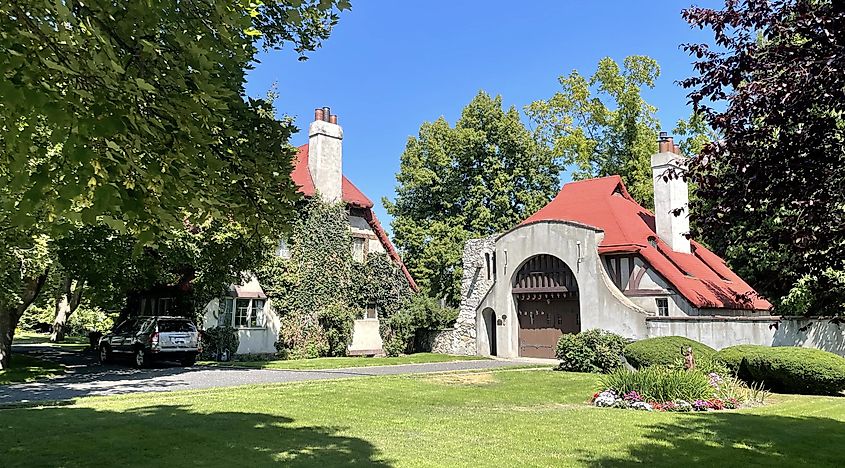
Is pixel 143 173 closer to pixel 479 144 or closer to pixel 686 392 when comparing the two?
pixel 686 392

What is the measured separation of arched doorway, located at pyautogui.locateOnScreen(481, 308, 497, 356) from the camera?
1225 inches

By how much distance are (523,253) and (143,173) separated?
83.0 ft

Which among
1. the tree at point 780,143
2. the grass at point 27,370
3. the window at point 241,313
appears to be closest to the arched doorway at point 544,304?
the window at point 241,313

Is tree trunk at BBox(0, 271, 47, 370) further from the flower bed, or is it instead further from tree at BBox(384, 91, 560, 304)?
tree at BBox(384, 91, 560, 304)

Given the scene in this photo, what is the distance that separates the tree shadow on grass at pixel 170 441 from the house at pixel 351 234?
16.3 m

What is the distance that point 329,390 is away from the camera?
1495 centimetres

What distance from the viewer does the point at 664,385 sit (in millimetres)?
12898

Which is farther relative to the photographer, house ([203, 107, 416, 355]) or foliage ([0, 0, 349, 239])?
house ([203, 107, 416, 355])

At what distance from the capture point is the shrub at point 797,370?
15227 mm

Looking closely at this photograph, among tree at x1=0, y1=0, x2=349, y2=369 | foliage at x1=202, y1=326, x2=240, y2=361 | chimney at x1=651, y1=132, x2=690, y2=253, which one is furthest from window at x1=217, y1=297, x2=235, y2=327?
tree at x1=0, y1=0, x2=349, y2=369

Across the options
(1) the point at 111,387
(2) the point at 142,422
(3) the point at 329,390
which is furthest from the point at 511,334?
(2) the point at 142,422

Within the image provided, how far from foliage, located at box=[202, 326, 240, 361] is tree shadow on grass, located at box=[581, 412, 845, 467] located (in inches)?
767

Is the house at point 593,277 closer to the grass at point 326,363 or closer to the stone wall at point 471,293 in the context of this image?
the stone wall at point 471,293

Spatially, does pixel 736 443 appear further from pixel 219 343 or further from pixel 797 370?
pixel 219 343
